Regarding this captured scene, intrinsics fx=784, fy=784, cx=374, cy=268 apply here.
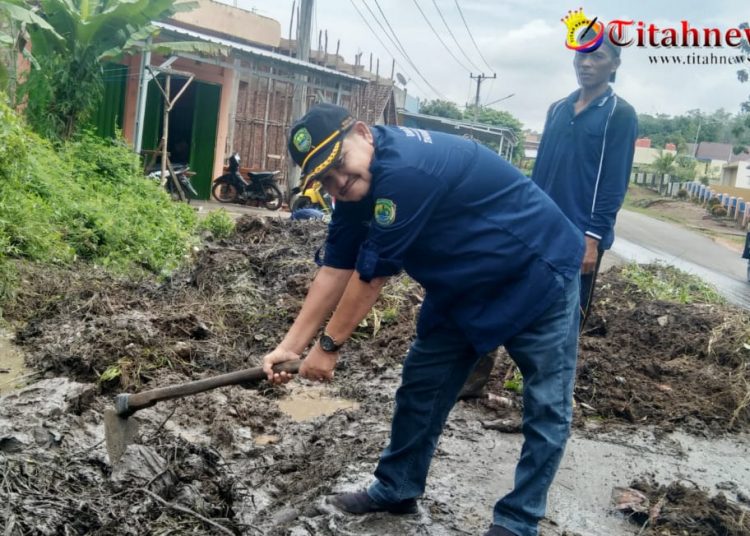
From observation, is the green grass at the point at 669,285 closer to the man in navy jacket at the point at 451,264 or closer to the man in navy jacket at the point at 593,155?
the man in navy jacket at the point at 593,155

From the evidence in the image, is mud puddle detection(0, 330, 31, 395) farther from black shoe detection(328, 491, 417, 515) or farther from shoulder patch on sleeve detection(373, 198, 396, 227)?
shoulder patch on sleeve detection(373, 198, 396, 227)

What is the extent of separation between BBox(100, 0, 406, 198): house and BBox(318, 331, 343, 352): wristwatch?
12088 millimetres

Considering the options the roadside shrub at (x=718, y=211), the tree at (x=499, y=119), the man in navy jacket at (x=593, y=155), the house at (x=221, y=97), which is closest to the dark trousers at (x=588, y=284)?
the man in navy jacket at (x=593, y=155)

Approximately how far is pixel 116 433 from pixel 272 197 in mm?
14769

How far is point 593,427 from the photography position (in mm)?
4691

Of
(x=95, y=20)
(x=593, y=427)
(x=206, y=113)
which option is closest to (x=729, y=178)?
(x=206, y=113)

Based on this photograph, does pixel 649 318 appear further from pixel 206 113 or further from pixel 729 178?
pixel 729 178

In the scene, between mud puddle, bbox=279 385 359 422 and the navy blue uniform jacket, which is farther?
mud puddle, bbox=279 385 359 422

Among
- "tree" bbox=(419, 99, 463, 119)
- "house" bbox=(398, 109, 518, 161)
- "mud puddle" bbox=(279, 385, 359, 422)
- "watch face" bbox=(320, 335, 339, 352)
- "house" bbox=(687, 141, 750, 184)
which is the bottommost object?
"mud puddle" bbox=(279, 385, 359, 422)

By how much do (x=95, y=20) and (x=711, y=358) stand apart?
1025 cm

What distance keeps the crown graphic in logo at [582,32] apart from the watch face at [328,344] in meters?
2.35

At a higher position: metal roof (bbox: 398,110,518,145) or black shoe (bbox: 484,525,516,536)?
metal roof (bbox: 398,110,518,145)

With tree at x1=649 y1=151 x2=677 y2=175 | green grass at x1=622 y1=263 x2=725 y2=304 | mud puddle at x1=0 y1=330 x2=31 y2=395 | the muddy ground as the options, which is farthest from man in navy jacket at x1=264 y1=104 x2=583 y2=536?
tree at x1=649 y1=151 x2=677 y2=175

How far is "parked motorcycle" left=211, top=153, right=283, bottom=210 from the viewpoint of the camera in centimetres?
1759
